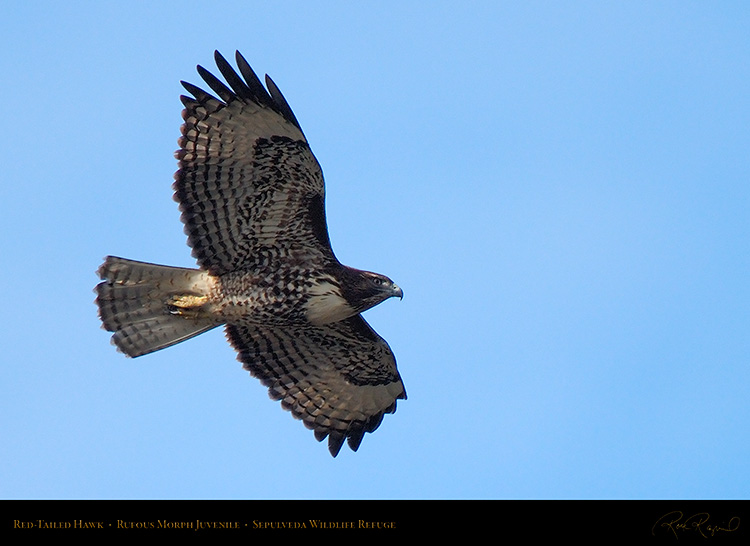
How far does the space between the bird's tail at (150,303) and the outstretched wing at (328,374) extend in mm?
885

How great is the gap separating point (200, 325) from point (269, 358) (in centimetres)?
105

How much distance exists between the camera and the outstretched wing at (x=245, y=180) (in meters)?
12.5

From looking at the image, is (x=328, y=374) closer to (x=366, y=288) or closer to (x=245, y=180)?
(x=366, y=288)

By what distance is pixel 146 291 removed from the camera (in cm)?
1296

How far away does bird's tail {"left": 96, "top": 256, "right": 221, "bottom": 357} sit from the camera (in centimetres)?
1286

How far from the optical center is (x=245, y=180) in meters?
12.7

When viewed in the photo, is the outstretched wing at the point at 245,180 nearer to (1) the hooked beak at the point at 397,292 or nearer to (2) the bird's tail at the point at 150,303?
(2) the bird's tail at the point at 150,303

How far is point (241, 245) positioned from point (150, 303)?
109 cm

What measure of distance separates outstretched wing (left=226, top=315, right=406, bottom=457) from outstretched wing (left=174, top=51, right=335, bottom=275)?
1.21 meters

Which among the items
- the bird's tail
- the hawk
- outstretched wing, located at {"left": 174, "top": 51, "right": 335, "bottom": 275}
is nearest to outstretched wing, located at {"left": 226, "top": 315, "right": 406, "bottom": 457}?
the hawk
